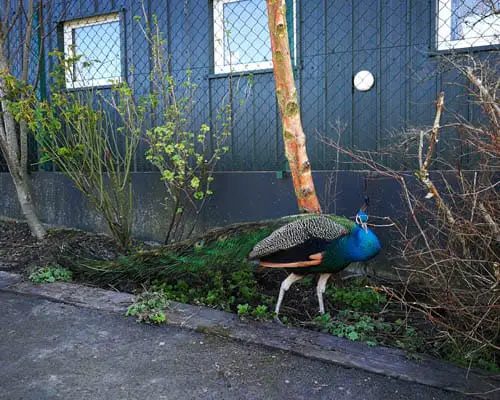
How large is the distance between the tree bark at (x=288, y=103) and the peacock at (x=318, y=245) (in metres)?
0.64

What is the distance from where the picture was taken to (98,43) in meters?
7.16

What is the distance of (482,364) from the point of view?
284cm

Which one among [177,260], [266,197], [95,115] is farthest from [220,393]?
[95,115]

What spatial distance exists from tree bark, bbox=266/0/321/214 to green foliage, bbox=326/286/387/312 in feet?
2.35

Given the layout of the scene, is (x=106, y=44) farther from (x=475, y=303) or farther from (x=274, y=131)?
(x=475, y=303)

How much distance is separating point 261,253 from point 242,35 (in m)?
3.25

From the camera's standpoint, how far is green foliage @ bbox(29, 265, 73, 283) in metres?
4.41

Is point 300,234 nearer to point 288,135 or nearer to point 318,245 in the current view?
point 318,245

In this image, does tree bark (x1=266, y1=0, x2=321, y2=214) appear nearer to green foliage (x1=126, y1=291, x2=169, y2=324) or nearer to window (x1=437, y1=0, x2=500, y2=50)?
green foliage (x1=126, y1=291, x2=169, y2=324)

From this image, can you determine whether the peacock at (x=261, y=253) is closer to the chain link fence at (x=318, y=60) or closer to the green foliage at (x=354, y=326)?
the green foliage at (x=354, y=326)

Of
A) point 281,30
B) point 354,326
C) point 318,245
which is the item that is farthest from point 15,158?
point 354,326

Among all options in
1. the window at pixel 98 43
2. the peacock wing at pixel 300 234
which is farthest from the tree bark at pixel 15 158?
the peacock wing at pixel 300 234

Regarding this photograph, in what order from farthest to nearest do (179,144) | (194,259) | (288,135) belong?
(179,144) → (288,135) → (194,259)

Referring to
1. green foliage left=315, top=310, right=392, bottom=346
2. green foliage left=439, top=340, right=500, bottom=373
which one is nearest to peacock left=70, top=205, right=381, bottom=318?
green foliage left=315, top=310, right=392, bottom=346
